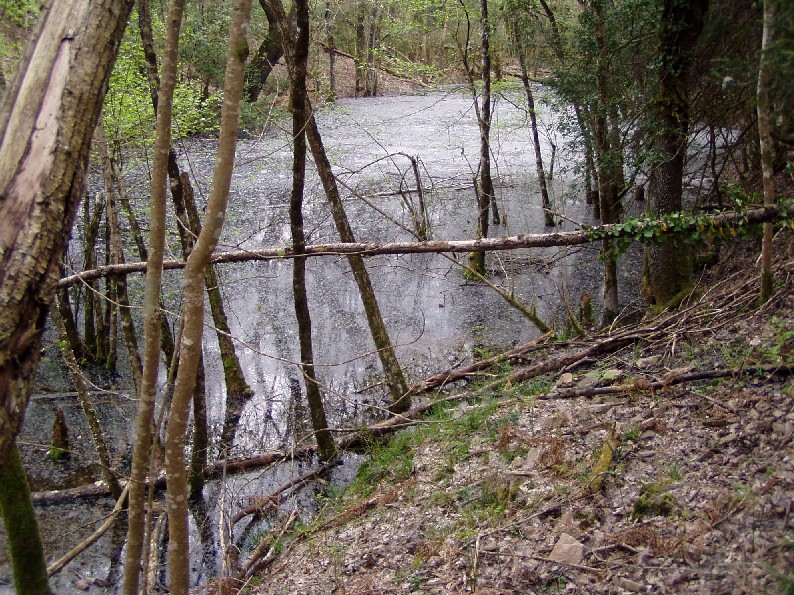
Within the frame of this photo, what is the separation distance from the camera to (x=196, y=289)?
2.99m

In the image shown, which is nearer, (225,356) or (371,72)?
(225,356)

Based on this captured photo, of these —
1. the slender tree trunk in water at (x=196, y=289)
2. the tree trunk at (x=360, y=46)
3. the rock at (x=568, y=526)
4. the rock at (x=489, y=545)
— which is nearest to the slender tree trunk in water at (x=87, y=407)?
the slender tree trunk in water at (x=196, y=289)

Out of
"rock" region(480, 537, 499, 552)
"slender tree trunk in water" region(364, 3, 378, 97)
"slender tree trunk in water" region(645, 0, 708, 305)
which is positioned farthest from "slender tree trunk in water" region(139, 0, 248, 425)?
"slender tree trunk in water" region(364, 3, 378, 97)

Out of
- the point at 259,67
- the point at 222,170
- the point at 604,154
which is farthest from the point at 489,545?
the point at 259,67

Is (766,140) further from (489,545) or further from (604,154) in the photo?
(604,154)

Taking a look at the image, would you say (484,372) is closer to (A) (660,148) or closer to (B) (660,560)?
(A) (660,148)

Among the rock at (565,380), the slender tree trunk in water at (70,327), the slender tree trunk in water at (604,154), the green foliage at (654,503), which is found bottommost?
the green foliage at (654,503)

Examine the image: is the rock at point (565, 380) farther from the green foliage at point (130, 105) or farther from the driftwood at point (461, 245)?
the green foliage at point (130, 105)

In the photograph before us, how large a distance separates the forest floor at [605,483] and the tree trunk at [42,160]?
8.34ft

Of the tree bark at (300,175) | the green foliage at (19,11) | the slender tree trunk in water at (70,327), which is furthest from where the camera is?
the slender tree trunk in water at (70,327)

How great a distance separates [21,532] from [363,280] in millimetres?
3899

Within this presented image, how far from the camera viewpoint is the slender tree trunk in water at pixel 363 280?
6.47 m

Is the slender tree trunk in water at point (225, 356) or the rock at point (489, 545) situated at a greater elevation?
the slender tree trunk in water at point (225, 356)

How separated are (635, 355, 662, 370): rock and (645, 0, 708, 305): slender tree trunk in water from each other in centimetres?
189
